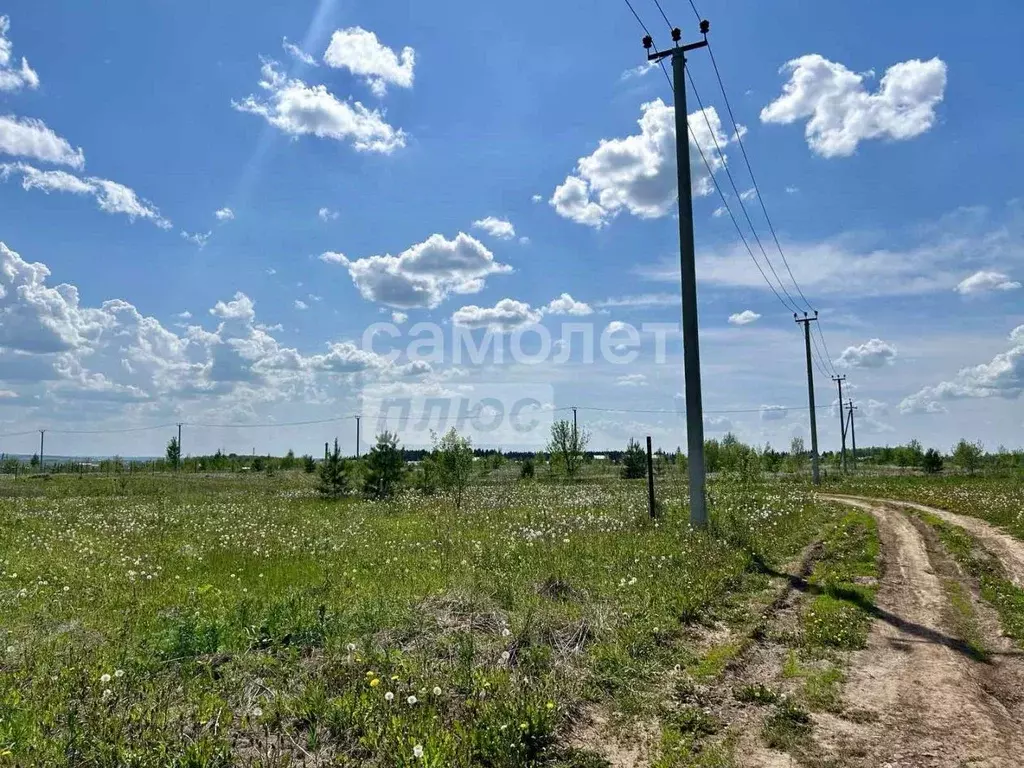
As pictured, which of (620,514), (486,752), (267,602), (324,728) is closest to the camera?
(486,752)

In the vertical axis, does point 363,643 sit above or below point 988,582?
above

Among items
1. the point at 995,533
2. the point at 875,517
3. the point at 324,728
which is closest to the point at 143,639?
the point at 324,728

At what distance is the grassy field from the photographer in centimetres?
443

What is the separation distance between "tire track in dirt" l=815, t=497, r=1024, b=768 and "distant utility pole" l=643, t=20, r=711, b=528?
6218 mm

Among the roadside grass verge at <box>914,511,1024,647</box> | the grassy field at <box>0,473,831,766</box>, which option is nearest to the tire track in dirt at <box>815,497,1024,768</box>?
the roadside grass verge at <box>914,511,1024,647</box>

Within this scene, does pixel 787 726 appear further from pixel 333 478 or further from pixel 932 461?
pixel 932 461

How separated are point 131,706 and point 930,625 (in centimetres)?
844

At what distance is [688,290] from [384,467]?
24584 mm

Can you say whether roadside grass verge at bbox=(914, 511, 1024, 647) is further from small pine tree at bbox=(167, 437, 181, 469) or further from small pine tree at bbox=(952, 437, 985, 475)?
small pine tree at bbox=(167, 437, 181, 469)

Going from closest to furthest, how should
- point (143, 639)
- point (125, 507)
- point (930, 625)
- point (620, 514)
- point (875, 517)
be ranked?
1. point (143, 639)
2. point (930, 625)
3. point (620, 514)
4. point (875, 517)
5. point (125, 507)

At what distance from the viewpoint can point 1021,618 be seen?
7.53 meters

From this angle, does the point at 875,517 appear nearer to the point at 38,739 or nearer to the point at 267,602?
the point at 267,602

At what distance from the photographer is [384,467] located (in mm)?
35531

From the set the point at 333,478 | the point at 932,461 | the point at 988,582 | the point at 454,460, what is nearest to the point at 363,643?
the point at 988,582
